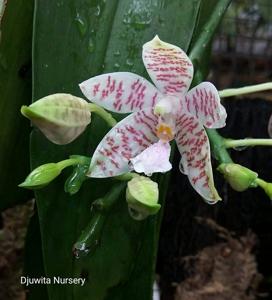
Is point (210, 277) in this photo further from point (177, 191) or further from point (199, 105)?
point (199, 105)

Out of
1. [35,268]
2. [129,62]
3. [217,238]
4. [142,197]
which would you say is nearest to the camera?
[142,197]

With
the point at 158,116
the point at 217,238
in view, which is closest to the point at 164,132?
the point at 158,116

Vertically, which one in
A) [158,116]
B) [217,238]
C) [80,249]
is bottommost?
[217,238]

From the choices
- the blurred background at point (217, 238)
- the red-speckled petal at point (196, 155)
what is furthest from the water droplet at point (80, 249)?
the blurred background at point (217, 238)

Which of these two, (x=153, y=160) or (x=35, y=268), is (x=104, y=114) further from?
(x=35, y=268)

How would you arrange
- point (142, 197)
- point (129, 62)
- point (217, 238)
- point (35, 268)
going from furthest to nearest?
point (217, 238) → point (35, 268) → point (129, 62) → point (142, 197)

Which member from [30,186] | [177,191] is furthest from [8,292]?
[30,186]

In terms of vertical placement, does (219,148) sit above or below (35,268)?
above

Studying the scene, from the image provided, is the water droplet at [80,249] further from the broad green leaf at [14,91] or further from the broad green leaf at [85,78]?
the broad green leaf at [14,91]
